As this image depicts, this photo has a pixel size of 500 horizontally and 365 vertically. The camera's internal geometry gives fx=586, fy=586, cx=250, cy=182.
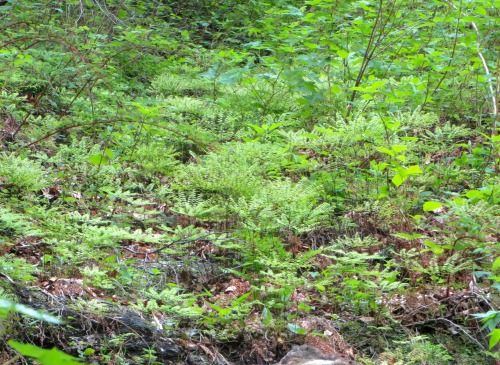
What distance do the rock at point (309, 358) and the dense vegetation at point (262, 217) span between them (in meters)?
0.30

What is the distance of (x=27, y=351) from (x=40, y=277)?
2.93 metres

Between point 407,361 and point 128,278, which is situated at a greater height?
point 128,278

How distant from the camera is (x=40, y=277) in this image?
3.50 m

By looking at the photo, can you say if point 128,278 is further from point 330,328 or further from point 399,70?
point 399,70

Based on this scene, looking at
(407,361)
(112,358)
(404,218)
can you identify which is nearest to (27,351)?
(112,358)

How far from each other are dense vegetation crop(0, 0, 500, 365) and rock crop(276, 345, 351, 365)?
300 millimetres

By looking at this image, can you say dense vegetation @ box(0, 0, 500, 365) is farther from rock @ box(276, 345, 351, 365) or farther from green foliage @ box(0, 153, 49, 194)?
rock @ box(276, 345, 351, 365)

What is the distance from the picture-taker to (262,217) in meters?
4.31

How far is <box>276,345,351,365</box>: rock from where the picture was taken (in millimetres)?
2781

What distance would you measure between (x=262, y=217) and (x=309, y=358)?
5.11 ft

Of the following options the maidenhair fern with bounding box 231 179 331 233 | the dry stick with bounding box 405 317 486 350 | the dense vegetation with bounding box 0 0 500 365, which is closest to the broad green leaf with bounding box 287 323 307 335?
the dense vegetation with bounding box 0 0 500 365

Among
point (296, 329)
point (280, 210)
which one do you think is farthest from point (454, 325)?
point (280, 210)

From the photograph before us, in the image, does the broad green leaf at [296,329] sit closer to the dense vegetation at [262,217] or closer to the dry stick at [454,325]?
the dense vegetation at [262,217]

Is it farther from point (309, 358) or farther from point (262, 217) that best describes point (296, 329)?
point (262, 217)
